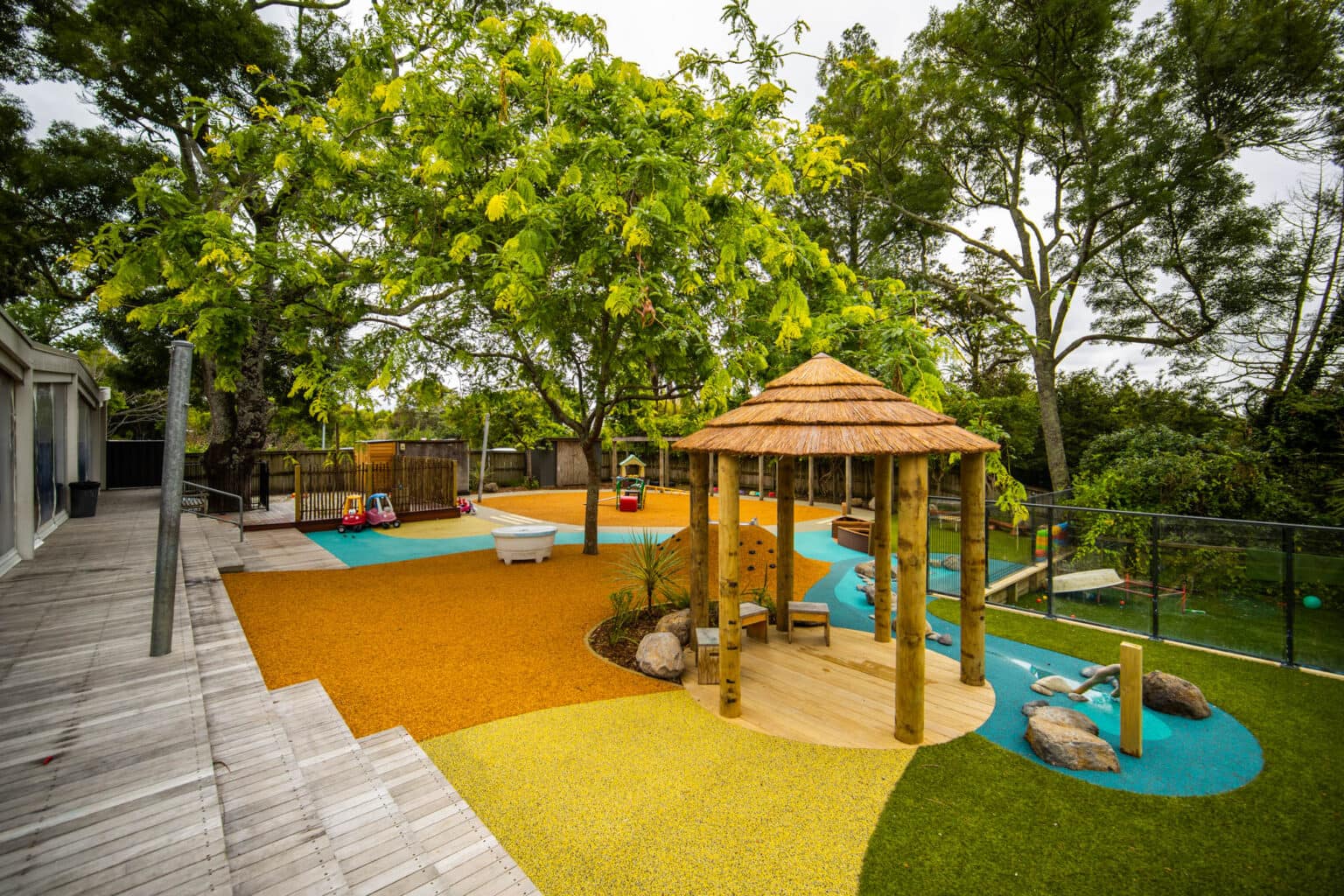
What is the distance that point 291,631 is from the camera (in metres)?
6.59

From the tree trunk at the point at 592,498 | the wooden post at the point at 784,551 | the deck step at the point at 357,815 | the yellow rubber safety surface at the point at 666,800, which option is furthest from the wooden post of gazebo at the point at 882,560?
the tree trunk at the point at 592,498

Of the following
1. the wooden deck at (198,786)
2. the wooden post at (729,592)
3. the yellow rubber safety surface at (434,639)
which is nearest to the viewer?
the wooden deck at (198,786)

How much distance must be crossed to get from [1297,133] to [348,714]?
21.5 metres

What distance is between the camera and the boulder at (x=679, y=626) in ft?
20.8

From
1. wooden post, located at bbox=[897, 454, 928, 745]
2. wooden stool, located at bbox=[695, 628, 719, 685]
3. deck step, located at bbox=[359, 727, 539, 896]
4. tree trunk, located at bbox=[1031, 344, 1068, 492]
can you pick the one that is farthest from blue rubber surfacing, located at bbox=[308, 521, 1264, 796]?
tree trunk, located at bbox=[1031, 344, 1068, 492]

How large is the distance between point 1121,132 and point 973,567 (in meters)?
15.4

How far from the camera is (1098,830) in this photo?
332 centimetres

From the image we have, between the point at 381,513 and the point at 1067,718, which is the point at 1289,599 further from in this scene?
the point at 381,513

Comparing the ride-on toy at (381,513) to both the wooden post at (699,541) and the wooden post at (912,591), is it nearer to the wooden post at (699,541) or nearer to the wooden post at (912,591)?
the wooden post at (699,541)

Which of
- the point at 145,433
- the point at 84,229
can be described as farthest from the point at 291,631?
the point at 145,433

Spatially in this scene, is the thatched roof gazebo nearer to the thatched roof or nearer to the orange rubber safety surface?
the thatched roof

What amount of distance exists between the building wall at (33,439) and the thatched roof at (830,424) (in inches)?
309

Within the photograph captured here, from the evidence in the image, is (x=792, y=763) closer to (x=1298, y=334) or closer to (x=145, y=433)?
(x=1298, y=334)

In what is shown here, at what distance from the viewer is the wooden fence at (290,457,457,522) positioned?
1423cm
